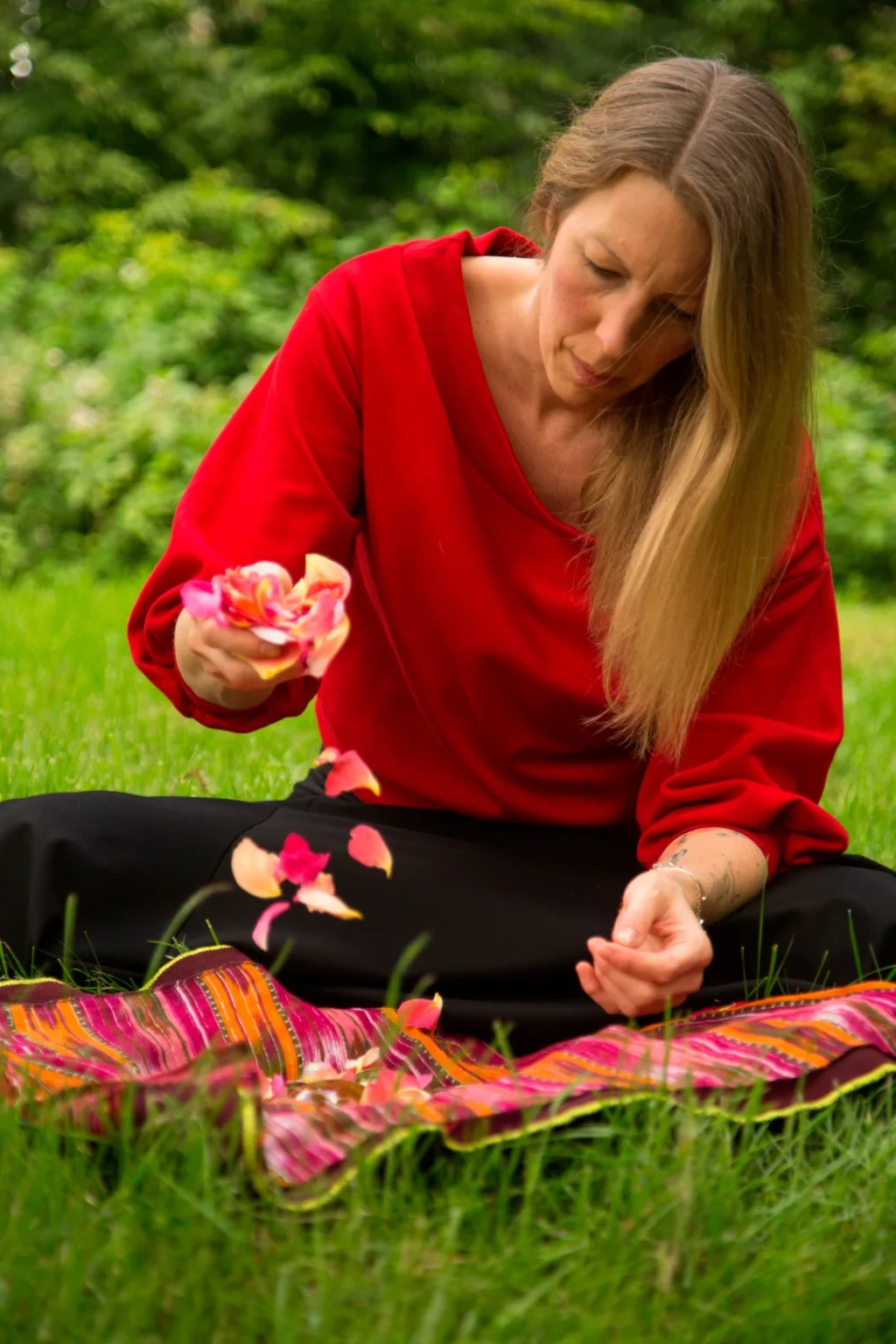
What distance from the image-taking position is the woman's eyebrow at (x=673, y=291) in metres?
1.87

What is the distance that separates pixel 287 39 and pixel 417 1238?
29.6 ft

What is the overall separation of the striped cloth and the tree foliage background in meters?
4.02

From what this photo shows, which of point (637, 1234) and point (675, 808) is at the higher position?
point (637, 1234)

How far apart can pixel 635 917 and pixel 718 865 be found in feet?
0.82

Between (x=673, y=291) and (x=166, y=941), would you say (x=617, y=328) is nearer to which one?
(x=673, y=291)

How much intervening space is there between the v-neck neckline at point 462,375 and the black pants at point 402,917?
53cm

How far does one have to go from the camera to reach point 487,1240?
1332mm

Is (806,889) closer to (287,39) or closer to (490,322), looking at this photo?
(490,322)

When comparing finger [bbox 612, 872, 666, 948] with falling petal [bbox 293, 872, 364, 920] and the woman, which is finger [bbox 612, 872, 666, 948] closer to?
the woman

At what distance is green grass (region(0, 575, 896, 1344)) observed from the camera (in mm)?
1157

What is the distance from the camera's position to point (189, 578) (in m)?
1.89

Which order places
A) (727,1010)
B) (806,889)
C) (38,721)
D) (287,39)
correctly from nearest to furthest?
(727,1010)
(806,889)
(38,721)
(287,39)

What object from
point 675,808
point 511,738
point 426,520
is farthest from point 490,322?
point 675,808

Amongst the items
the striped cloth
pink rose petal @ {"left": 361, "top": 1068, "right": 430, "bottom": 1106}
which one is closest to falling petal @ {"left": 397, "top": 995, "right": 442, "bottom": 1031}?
the striped cloth
